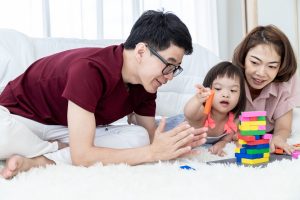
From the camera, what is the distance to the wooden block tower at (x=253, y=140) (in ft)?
3.74

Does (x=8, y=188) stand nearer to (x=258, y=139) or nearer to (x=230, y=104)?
(x=258, y=139)

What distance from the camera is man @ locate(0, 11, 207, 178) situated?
1.05 meters

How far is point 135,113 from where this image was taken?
1.46m

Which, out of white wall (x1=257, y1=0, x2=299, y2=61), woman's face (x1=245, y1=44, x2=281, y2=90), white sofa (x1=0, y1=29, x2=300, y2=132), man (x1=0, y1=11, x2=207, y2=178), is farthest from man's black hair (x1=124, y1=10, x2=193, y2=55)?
white wall (x1=257, y1=0, x2=299, y2=61)

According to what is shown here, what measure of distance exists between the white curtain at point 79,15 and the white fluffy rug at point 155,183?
4.64 feet

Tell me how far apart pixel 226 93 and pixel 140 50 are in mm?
549

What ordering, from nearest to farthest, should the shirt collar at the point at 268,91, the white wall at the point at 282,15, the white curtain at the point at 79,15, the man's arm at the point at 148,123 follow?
the man's arm at the point at 148,123
the shirt collar at the point at 268,91
the white curtain at the point at 79,15
the white wall at the point at 282,15

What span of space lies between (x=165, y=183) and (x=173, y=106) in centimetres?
120

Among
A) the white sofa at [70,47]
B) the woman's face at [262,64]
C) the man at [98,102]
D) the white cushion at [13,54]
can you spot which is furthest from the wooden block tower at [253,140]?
the white cushion at [13,54]

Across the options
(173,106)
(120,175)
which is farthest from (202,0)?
(120,175)

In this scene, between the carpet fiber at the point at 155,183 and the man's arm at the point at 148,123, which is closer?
the carpet fiber at the point at 155,183

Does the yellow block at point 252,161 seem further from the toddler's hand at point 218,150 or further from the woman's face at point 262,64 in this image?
the woman's face at point 262,64

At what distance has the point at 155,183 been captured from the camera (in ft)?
2.75

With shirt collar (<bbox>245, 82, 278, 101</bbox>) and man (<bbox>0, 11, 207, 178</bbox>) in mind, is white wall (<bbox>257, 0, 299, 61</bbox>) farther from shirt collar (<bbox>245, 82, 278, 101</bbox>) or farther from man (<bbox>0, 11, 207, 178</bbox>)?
man (<bbox>0, 11, 207, 178</bbox>)
